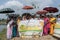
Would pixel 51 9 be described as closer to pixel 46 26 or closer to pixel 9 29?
pixel 46 26

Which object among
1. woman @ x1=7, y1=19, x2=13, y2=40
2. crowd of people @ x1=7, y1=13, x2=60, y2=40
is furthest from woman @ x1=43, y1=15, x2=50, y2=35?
woman @ x1=7, y1=19, x2=13, y2=40

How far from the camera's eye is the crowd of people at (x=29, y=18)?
691 inches

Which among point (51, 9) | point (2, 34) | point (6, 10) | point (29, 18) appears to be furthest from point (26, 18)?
point (2, 34)

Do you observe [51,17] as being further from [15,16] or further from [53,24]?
[15,16]

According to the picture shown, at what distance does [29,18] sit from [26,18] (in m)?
0.19

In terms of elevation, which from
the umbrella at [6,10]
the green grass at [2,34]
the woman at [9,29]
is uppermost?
the umbrella at [6,10]

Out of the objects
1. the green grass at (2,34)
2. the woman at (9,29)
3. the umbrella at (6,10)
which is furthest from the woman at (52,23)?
the green grass at (2,34)

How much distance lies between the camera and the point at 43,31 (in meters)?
17.7

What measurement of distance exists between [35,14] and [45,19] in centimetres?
63

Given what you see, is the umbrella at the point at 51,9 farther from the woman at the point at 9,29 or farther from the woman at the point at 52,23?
the woman at the point at 9,29

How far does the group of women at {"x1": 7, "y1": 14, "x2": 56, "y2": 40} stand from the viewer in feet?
57.6

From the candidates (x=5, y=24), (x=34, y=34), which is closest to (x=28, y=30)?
(x=34, y=34)

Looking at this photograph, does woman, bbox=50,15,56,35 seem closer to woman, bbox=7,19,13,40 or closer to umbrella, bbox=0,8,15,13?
woman, bbox=7,19,13,40

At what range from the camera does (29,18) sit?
17562 millimetres
